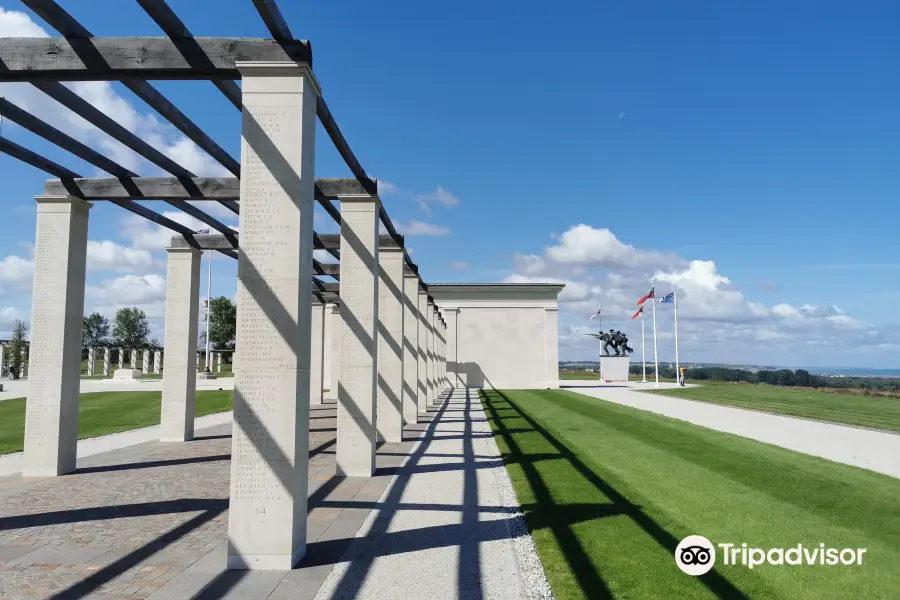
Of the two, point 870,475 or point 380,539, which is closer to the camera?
point 380,539

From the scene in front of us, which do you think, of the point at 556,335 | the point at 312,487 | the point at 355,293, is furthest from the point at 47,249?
the point at 556,335

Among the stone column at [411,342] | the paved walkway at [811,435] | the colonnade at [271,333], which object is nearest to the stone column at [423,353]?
the colonnade at [271,333]

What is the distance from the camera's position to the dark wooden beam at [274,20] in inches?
224

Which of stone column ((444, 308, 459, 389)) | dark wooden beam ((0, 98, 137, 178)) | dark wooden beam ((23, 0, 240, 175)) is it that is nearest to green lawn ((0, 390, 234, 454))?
dark wooden beam ((0, 98, 137, 178))

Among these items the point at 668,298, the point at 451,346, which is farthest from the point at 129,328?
the point at 668,298

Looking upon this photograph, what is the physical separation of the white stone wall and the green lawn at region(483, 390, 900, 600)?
3155 cm

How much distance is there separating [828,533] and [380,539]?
534 centimetres

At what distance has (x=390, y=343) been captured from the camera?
1524 cm

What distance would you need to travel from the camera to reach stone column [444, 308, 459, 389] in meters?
46.9

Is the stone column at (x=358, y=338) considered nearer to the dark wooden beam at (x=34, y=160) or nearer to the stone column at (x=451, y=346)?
the dark wooden beam at (x=34, y=160)

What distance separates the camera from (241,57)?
6371mm

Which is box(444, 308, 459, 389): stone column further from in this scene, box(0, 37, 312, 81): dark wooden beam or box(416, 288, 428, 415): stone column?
box(0, 37, 312, 81): dark wooden beam

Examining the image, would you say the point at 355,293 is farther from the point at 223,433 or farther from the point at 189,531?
the point at 223,433

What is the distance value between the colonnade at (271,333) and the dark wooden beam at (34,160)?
18.7 inches
